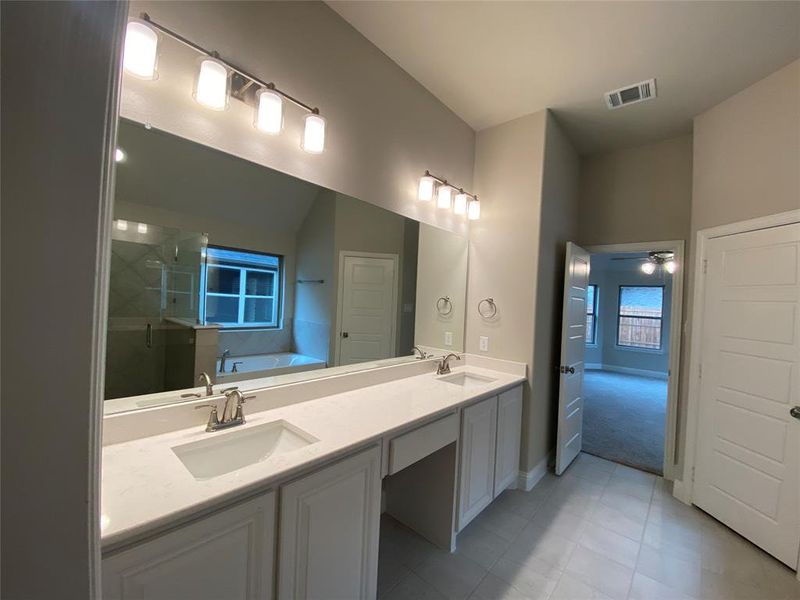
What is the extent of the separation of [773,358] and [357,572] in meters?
2.55

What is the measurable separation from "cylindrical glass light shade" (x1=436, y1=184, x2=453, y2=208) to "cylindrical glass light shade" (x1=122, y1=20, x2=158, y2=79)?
1738mm

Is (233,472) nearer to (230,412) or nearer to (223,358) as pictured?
(230,412)

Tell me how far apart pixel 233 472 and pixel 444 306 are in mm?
1941

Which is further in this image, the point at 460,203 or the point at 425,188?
the point at 460,203

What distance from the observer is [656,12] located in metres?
1.64

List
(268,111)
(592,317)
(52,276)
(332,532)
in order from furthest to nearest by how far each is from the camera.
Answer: (592,317)
(268,111)
(332,532)
(52,276)

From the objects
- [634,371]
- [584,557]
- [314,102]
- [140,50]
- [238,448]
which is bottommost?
[584,557]

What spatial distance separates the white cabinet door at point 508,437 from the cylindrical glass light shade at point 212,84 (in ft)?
6.97

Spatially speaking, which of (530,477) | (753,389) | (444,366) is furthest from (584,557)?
(753,389)

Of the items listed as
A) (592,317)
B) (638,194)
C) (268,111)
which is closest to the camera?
(268,111)

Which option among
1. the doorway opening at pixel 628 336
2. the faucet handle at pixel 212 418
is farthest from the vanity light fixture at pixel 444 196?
the doorway opening at pixel 628 336

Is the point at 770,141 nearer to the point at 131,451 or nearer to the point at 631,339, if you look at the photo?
the point at 131,451

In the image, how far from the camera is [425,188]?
7.46ft

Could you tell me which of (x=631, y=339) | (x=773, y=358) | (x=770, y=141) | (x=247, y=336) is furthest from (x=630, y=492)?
(x=631, y=339)
